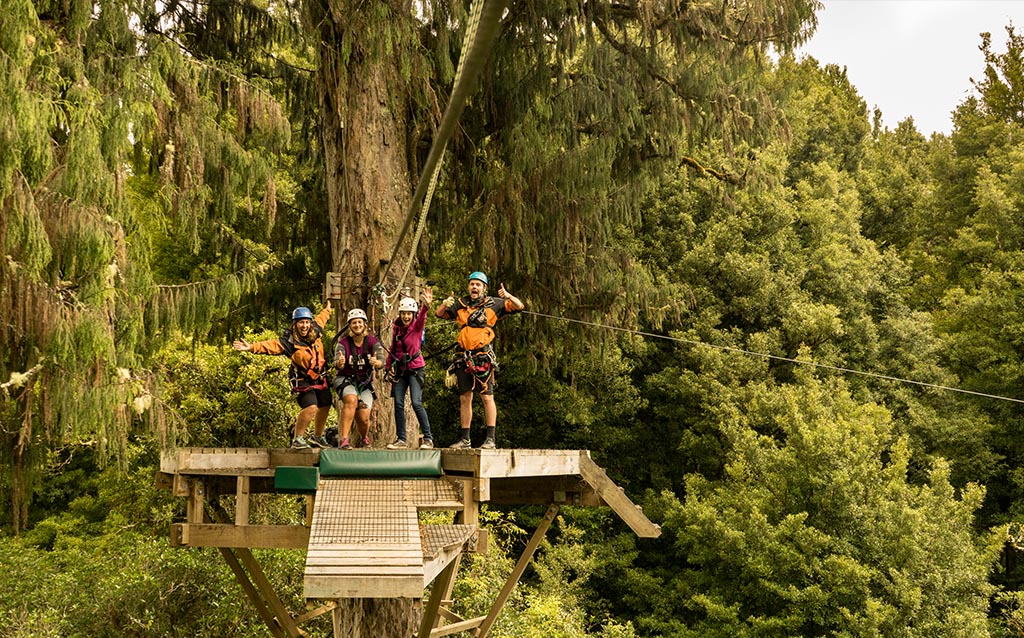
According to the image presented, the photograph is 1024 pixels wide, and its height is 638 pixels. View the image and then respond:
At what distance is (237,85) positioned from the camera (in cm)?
871

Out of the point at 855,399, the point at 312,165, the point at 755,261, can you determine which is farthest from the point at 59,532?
the point at 855,399

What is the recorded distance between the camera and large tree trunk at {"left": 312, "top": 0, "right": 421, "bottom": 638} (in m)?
8.89

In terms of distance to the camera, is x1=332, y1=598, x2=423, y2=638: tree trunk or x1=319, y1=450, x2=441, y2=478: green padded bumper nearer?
x1=319, y1=450, x2=441, y2=478: green padded bumper

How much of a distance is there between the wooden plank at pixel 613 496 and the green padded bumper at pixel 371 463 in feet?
5.20

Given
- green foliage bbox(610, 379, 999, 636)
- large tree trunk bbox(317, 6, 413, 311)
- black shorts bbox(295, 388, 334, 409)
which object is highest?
large tree trunk bbox(317, 6, 413, 311)

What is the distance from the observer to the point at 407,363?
7777 millimetres

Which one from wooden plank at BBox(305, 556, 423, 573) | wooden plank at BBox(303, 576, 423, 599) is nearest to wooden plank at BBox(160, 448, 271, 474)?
wooden plank at BBox(305, 556, 423, 573)

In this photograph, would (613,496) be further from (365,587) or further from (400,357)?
(365,587)

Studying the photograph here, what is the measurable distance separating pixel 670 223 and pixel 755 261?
7.29ft

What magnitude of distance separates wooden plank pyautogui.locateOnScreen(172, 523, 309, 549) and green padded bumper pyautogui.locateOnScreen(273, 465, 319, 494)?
267 millimetres

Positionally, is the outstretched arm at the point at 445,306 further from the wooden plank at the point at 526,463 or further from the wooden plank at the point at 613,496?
the wooden plank at the point at 613,496

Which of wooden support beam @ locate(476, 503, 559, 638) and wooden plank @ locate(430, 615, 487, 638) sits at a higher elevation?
wooden support beam @ locate(476, 503, 559, 638)

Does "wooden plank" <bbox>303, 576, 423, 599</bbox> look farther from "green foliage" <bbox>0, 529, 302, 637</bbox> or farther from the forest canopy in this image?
"green foliage" <bbox>0, 529, 302, 637</bbox>

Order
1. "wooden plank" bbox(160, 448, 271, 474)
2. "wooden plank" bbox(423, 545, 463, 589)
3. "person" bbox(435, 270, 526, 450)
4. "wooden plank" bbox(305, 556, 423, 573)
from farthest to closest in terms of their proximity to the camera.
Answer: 1. "person" bbox(435, 270, 526, 450)
2. "wooden plank" bbox(160, 448, 271, 474)
3. "wooden plank" bbox(423, 545, 463, 589)
4. "wooden plank" bbox(305, 556, 423, 573)
